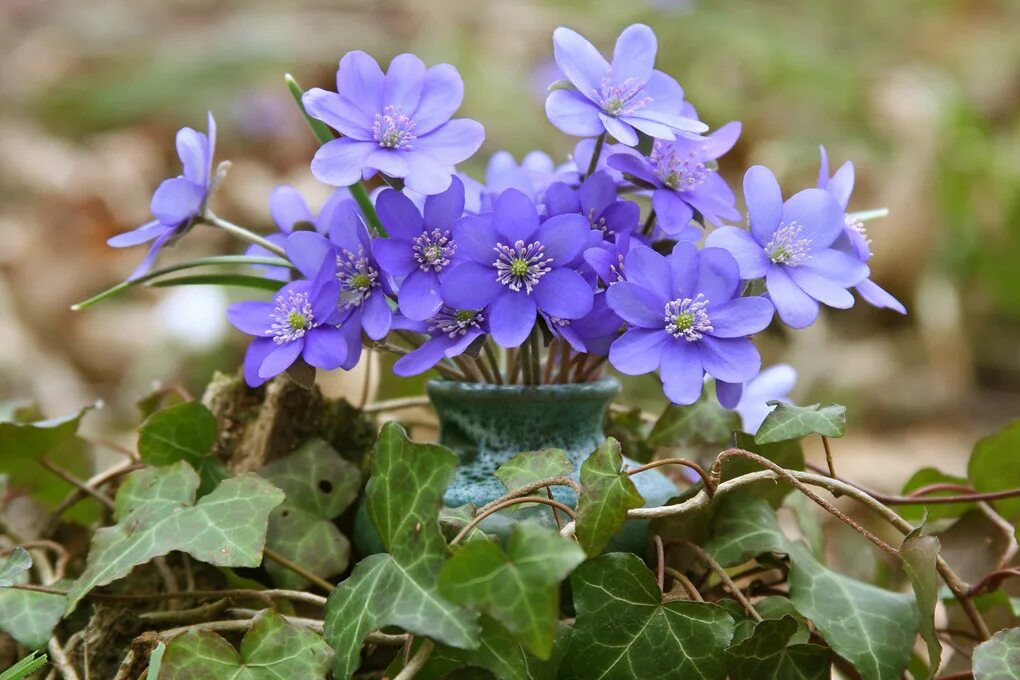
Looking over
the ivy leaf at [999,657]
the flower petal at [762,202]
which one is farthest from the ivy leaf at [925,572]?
the flower petal at [762,202]

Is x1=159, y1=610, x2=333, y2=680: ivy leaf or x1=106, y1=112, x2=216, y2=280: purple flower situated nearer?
x1=159, y1=610, x2=333, y2=680: ivy leaf

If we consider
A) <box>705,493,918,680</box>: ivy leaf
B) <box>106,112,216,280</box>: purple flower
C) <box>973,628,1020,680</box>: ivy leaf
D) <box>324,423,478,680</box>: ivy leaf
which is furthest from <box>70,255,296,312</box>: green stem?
<box>973,628,1020,680</box>: ivy leaf

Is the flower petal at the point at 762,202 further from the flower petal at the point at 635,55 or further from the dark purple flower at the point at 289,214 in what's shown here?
the dark purple flower at the point at 289,214

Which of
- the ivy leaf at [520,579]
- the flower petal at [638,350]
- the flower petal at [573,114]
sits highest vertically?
the flower petal at [573,114]

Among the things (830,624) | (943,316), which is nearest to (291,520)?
(830,624)

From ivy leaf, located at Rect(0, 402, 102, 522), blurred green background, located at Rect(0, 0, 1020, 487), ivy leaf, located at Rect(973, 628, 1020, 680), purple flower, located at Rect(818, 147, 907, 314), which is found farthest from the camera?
blurred green background, located at Rect(0, 0, 1020, 487)

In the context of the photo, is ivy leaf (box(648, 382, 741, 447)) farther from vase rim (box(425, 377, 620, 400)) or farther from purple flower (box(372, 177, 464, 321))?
purple flower (box(372, 177, 464, 321))

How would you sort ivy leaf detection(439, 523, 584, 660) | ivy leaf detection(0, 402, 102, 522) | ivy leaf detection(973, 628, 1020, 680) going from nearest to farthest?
ivy leaf detection(439, 523, 584, 660) < ivy leaf detection(973, 628, 1020, 680) < ivy leaf detection(0, 402, 102, 522)

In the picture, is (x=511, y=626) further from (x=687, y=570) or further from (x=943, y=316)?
(x=943, y=316)
